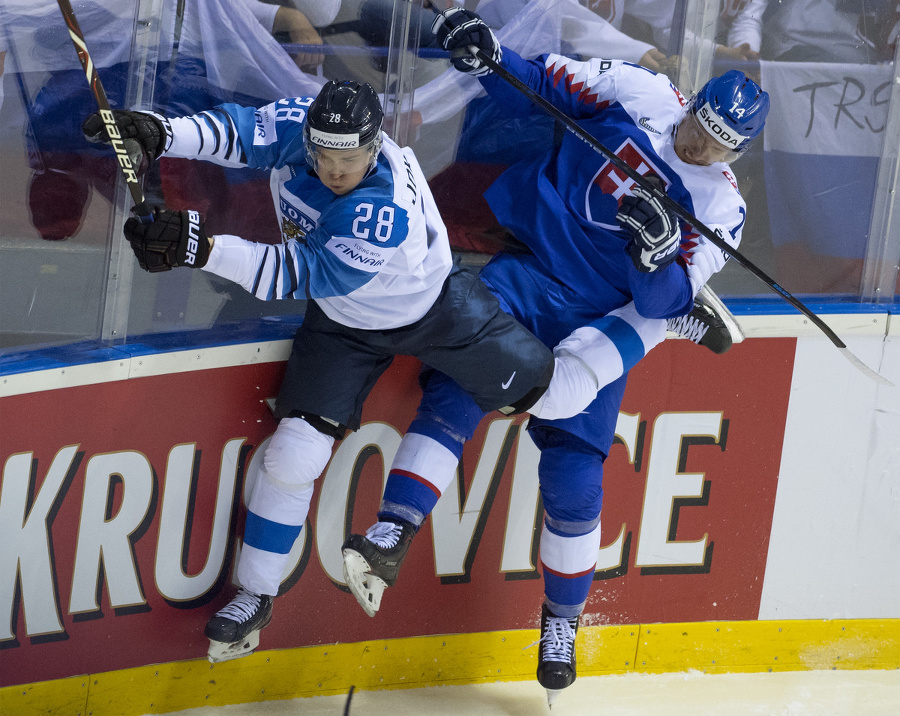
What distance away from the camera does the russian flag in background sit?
3.05 meters

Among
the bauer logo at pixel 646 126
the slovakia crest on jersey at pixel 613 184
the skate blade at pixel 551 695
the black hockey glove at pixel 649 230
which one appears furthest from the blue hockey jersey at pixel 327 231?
the skate blade at pixel 551 695

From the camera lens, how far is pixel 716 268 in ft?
8.68

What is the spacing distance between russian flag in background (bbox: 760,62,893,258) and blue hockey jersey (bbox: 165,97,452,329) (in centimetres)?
132

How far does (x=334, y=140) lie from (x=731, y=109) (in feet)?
3.35

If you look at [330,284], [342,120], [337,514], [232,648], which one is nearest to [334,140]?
[342,120]

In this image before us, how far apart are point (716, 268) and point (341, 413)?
40.6 inches

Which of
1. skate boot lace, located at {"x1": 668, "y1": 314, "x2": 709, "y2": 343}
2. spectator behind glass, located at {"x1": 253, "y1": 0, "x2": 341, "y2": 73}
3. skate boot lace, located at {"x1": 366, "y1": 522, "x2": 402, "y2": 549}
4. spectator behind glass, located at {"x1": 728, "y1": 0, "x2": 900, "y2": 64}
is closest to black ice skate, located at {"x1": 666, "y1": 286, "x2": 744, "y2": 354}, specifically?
skate boot lace, located at {"x1": 668, "y1": 314, "x2": 709, "y2": 343}

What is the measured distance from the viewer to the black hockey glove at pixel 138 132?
80.3 inches

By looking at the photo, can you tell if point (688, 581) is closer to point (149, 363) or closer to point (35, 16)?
point (149, 363)

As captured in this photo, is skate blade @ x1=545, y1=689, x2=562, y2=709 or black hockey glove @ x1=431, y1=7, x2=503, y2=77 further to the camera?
skate blade @ x1=545, y1=689, x2=562, y2=709

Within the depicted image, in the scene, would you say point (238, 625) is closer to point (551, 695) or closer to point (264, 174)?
point (551, 695)

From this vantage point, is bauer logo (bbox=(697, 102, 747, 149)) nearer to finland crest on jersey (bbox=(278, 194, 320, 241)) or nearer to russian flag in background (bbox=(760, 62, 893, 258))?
russian flag in background (bbox=(760, 62, 893, 258))

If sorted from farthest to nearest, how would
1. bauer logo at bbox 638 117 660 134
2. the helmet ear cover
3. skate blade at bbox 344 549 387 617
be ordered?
bauer logo at bbox 638 117 660 134 → skate blade at bbox 344 549 387 617 → the helmet ear cover

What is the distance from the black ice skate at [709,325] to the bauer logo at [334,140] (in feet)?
3.64
